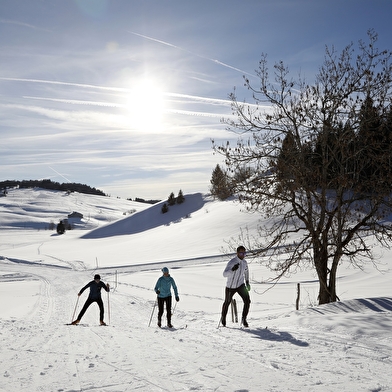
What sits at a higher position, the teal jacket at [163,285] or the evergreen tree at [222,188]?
the evergreen tree at [222,188]

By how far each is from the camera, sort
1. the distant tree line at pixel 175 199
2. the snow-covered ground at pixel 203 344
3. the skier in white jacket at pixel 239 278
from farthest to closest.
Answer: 1. the distant tree line at pixel 175 199
2. the skier in white jacket at pixel 239 278
3. the snow-covered ground at pixel 203 344

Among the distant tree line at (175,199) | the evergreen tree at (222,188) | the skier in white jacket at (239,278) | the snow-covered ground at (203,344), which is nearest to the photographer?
the snow-covered ground at (203,344)

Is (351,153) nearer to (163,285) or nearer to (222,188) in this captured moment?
(222,188)

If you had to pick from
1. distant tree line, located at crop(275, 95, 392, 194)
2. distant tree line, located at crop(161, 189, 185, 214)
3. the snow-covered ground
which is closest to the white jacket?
the snow-covered ground

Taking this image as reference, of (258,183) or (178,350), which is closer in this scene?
(178,350)

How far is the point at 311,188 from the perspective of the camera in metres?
11.0

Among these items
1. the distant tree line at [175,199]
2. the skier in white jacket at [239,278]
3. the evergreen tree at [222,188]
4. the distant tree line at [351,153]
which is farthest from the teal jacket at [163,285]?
the distant tree line at [175,199]

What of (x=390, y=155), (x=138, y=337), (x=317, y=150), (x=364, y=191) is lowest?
(x=138, y=337)

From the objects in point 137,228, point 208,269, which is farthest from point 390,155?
point 137,228

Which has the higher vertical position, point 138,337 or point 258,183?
point 258,183

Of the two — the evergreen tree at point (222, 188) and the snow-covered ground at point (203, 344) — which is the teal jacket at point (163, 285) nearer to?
the snow-covered ground at point (203, 344)

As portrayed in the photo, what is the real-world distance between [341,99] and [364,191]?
2869mm

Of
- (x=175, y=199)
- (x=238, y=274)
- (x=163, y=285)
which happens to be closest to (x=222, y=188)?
(x=238, y=274)

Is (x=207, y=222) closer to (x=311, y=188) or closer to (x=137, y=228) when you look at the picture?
(x=137, y=228)
